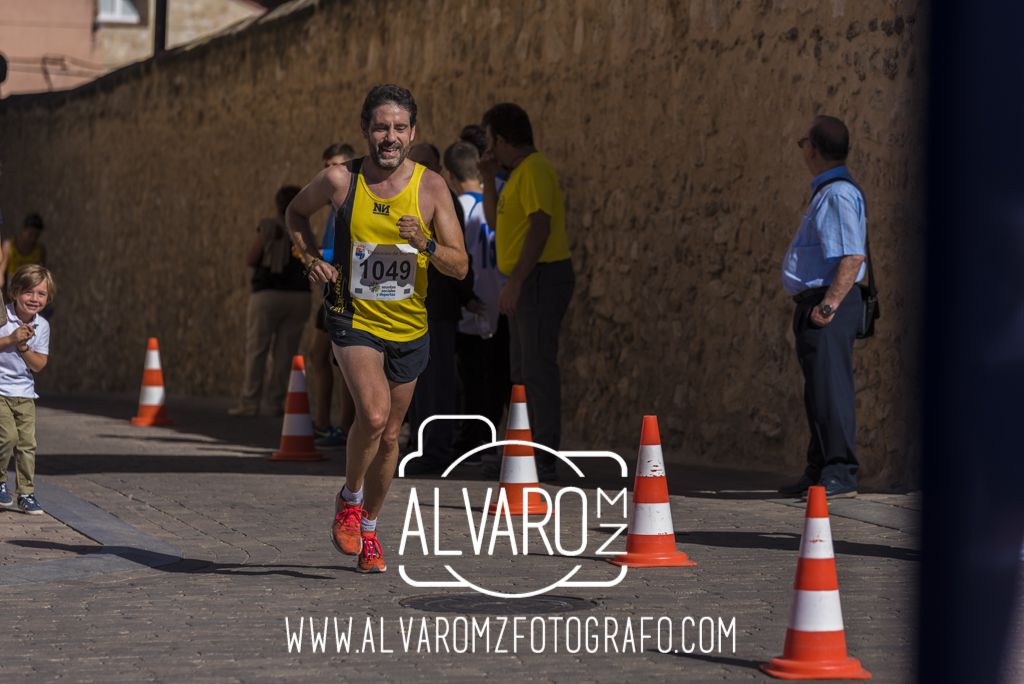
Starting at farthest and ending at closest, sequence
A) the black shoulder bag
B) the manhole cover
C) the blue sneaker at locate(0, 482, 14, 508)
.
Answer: the black shoulder bag → the blue sneaker at locate(0, 482, 14, 508) → the manhole cover

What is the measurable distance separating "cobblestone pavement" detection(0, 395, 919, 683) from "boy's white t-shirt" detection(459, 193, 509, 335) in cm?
105

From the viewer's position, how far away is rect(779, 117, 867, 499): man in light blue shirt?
296 inches

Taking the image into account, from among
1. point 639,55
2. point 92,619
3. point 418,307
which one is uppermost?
point 639,55

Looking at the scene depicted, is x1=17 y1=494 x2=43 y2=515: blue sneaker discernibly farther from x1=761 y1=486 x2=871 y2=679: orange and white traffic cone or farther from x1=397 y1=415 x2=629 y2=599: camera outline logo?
x1=761 y1=486 x2=871 y2=679: orange and white traffic cone

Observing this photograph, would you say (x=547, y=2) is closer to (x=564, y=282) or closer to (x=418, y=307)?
(x=564, y=282)

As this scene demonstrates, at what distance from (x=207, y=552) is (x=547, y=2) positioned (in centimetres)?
644

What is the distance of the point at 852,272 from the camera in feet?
24.6

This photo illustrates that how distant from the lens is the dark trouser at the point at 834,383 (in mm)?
7625

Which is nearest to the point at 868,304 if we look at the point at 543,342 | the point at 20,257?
the point at 543,342

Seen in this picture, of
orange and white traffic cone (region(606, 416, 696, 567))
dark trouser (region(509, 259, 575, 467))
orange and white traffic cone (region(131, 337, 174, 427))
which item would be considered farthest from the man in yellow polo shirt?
orange and white traffic cone (region(131, 337, 174, 427))

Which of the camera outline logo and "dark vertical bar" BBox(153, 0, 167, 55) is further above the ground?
"dark vertical bar" BBox(153, 0, 167, 55)

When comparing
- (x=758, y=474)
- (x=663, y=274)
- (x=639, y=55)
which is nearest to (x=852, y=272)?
(x=758, y=474)

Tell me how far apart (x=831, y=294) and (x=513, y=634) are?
3.43 m

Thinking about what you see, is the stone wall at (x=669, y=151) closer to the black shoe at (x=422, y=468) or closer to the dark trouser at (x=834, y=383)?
the dark trouser at (x=834, y=383)
